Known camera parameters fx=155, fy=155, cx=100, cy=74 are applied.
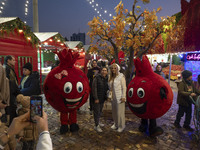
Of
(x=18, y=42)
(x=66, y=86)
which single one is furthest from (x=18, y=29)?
(x=66, y=86)

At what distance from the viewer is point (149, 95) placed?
141 inches

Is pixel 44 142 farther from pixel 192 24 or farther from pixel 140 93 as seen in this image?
pixel 192 24

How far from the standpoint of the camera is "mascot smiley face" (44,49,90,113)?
3.71m

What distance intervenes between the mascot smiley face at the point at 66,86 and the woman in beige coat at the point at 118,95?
0.87 m

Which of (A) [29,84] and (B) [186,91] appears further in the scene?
(B) [186,91]

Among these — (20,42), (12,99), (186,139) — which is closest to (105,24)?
(12,99)

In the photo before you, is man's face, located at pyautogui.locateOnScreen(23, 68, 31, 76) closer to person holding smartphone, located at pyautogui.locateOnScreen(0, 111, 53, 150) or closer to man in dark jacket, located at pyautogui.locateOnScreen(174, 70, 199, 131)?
person holding smartphone, located at pyautogui.locateOnScreen(0, 111, 53, 150)

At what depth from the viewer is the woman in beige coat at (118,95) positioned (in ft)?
14.3

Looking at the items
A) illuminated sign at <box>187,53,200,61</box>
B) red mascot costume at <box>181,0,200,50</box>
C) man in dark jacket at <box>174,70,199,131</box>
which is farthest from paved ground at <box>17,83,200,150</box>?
red mascot costume at <box>181,0,200,50</box>

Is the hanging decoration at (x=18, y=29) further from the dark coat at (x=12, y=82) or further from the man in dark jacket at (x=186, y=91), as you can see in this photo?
the man in dark jacket at (x=186, y=91)

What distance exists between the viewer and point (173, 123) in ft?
16.7

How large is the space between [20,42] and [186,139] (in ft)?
28.6

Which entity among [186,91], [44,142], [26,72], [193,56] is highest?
[193,56]

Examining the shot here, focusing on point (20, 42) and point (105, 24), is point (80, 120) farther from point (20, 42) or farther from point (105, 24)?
point (20, 42)
